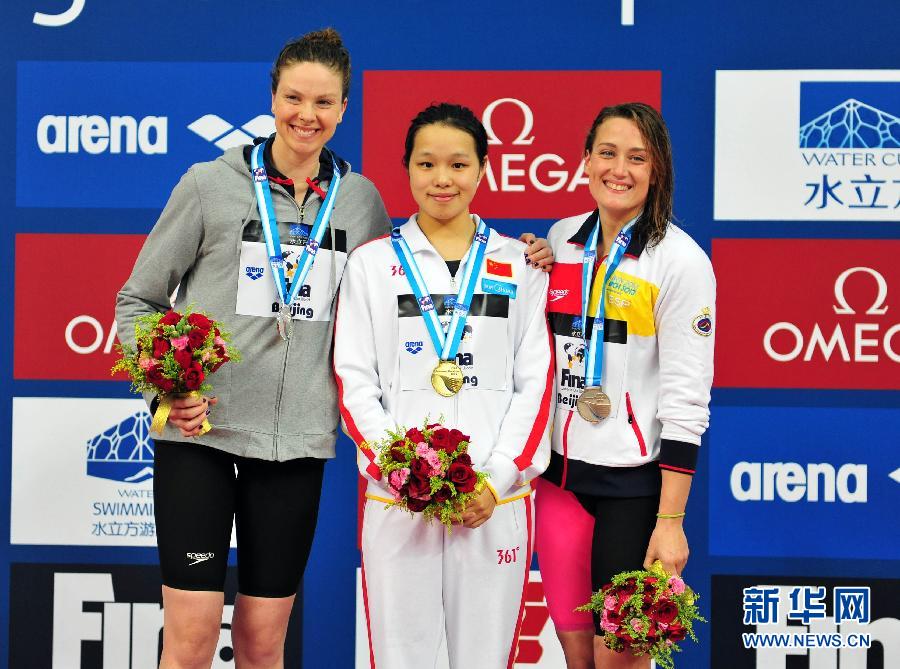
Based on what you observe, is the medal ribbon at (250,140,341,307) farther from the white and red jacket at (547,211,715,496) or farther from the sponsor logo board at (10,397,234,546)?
the sponsor logo board at (10,397,234,546)

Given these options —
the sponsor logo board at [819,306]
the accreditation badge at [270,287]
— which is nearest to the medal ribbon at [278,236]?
the accreditation badge at [270,287]

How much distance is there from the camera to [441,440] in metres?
2.39

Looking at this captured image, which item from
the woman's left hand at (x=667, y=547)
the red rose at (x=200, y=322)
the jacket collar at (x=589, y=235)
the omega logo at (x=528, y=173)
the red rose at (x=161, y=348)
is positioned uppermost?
the omega logo at (x=528, y=173)

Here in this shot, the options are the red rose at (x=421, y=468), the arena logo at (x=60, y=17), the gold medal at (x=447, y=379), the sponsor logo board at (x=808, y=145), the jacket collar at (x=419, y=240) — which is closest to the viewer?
the red rose at (x=421, y=468)

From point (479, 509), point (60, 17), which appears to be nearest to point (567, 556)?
point (479, 509)

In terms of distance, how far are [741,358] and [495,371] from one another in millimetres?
1596

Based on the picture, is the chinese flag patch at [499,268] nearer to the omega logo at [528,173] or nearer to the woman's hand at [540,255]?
the woman's hand at [540,255]

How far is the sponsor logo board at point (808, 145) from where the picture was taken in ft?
12.6

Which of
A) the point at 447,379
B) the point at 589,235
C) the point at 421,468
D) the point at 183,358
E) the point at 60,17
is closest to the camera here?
the point at 421,468

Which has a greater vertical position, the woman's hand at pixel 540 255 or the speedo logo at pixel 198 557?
the woman's hand at pixel 540 255

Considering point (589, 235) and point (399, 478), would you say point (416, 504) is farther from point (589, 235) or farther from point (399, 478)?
point (589, 235)

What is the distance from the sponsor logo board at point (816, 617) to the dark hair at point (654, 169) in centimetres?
182

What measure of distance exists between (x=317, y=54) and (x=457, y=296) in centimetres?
76

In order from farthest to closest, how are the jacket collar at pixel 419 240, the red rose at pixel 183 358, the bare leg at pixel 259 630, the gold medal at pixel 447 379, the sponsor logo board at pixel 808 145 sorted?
the sponsor logo board at pixel 808 145 → the bare leg at pixel 259 630 → the jacket collar at pixel 419 240 → the gold medal at pixel 447 379 → the red rose at pixel 183 358
